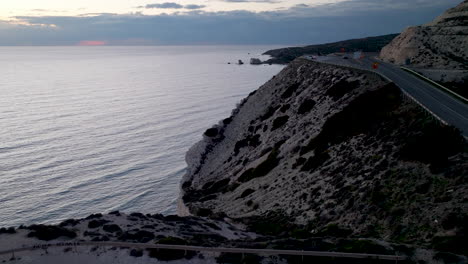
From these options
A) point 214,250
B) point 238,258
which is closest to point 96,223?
point 214,250

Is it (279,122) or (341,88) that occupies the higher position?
(341,88)

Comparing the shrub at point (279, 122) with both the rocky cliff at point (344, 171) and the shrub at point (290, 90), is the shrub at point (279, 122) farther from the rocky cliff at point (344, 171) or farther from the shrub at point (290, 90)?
the shrub at point (290, 90)

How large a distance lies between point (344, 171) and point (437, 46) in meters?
48.8

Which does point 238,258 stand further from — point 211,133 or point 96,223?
point 211,133

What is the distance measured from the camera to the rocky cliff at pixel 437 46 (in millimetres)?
61281

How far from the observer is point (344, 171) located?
30.6m

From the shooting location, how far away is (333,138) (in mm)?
36812

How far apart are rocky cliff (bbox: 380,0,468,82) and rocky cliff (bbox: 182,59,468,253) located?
57.6 ft

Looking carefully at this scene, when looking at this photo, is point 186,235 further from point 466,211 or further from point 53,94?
point 53,94

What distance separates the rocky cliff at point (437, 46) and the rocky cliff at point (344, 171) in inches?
691

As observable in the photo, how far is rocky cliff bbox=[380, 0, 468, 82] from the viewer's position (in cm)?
6128

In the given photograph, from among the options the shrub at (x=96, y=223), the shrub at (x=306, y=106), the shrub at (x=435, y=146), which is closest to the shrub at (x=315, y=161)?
the shrub at (x=435, y=146)

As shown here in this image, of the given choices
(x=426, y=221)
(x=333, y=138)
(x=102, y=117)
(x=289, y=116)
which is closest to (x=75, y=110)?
(x=102, y=117)

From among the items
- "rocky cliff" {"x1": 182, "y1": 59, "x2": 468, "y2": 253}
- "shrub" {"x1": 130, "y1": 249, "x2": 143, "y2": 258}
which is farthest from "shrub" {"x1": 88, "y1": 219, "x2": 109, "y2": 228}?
"rocky cliff" {"x1": 182, "y1": 59, "x2": 468, "y2": 253}
